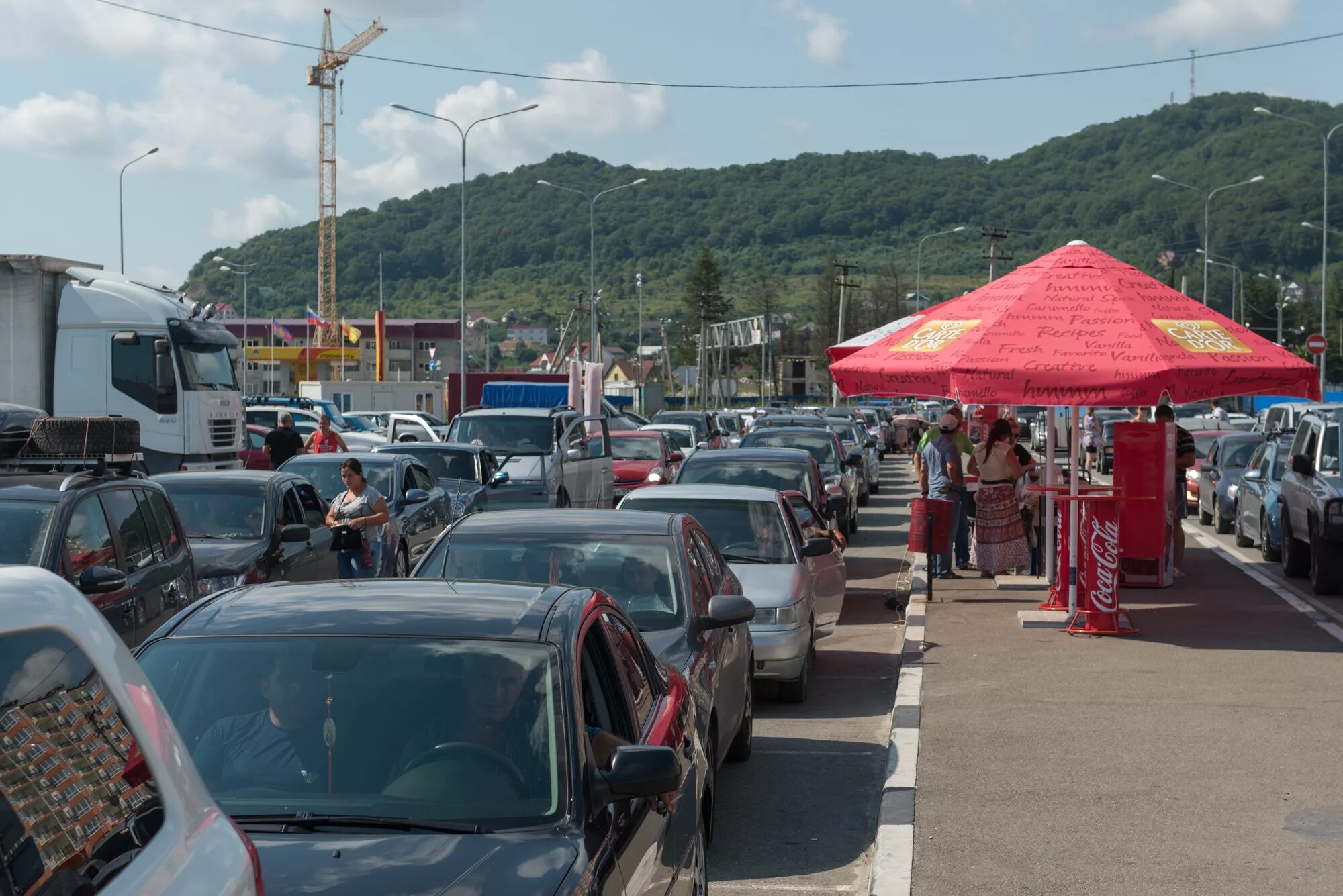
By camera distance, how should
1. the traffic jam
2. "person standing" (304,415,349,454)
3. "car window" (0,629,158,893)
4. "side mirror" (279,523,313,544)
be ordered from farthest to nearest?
"person standing" (304,415,349,454), "side mirror" (279,523,313,544), the traffic jam, "car window" (0,629,158,893)

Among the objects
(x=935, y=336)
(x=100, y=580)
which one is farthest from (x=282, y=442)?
(x=100, y=580)

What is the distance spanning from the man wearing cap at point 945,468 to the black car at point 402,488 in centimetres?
544

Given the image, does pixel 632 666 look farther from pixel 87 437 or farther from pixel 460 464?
pixel 460 464

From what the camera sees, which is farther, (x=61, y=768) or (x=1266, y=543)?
(x=1266, y=543)

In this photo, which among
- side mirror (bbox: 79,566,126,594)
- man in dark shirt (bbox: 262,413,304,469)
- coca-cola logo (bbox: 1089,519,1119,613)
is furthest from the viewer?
man in dark shirt (bbox: 262,413,304,469)

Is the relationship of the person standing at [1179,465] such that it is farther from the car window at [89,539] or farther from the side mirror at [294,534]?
the car window at [89,539]

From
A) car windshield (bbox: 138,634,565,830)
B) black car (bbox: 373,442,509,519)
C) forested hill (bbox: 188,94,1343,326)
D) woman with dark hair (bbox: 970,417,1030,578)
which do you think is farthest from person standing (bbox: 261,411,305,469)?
forested hill (bbox: 188,94,1343,326)

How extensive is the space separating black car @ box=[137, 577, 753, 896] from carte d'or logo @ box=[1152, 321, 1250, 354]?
933 centimetres

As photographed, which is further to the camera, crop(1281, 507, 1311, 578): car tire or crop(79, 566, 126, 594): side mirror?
crop(1281, 507, 1311, 578): car tire

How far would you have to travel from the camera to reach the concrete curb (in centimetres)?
632

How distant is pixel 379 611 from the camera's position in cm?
457

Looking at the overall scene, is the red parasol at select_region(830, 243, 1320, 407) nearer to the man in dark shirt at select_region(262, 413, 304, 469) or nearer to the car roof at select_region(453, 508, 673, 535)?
the car roof at select_region(453, 508, 673, 535)

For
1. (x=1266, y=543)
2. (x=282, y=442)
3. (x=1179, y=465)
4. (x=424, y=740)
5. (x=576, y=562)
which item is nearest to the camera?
(x=424, y=740)

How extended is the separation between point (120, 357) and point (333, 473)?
8.35 m
